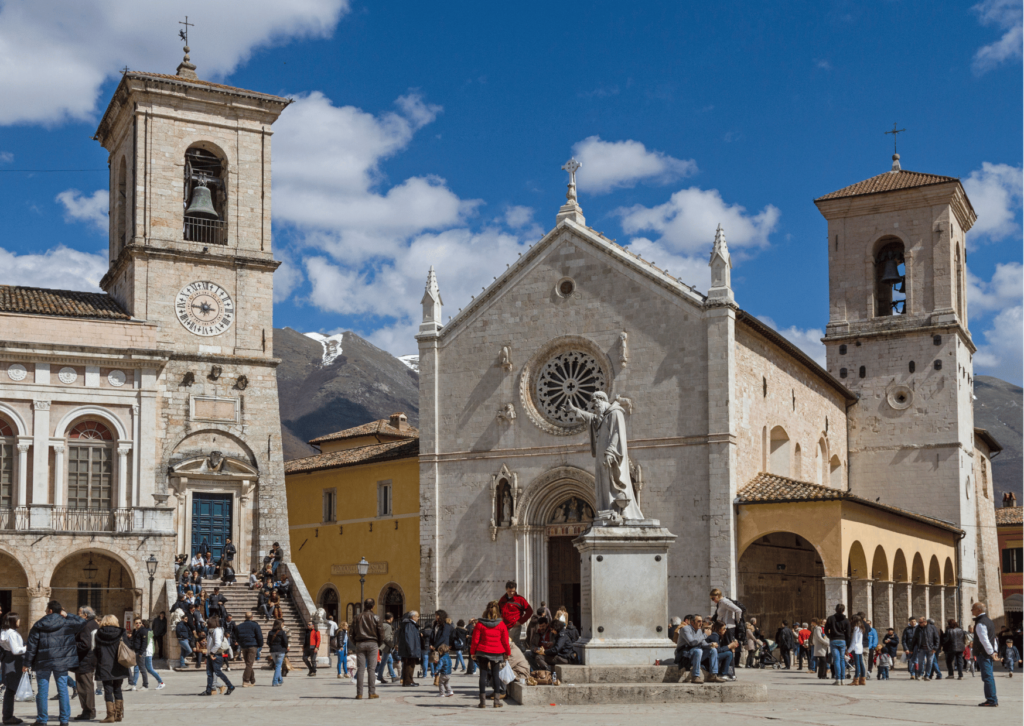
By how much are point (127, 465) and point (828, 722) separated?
75.6ft

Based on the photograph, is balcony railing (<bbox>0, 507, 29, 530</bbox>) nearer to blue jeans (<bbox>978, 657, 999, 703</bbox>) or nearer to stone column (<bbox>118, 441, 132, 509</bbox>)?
stone column (<bbox>118, 441, 132, 509</bbox>)

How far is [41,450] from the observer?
106 ft

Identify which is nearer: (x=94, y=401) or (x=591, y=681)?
(x=591, y=681)

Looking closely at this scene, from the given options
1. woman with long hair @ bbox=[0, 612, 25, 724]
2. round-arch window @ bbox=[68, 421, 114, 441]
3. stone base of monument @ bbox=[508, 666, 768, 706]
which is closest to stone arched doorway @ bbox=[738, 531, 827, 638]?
Answer: stone base of monument @ bbox=[508, 666, 768, 706]

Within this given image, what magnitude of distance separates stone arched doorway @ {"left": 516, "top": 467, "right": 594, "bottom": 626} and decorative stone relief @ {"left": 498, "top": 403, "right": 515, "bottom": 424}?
1.95 metres

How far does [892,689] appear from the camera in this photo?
21.9 meters

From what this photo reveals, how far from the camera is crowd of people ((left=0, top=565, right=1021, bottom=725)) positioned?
15844 mm

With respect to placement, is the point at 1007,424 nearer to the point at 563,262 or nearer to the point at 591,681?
the point at 563,262

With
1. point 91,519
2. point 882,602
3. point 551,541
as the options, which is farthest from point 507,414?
point 91,519

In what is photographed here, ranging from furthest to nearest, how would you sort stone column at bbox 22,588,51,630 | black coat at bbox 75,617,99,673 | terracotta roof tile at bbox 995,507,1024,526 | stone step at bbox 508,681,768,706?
1. terracotta roof tile at bbox 995,507,1024,526
2. stone column at bbox 22,588,51,630
3. stone step at bbox 508,681,768,706
4. black coat at bbox 75,617,99,673

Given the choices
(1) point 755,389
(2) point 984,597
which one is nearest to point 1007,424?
(2) point 984,597

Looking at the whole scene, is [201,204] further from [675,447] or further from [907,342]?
[907,342]

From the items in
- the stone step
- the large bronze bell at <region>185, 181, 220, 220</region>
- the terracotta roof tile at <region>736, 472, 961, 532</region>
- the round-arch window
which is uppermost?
the large bronze bell at <region>185, 181, 220, 220</region>

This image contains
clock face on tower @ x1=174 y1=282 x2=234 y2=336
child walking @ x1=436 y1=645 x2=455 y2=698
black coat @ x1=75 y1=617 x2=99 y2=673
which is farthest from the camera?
clock face on tower @ x1=174 y1=282 x2=234 y2=336
